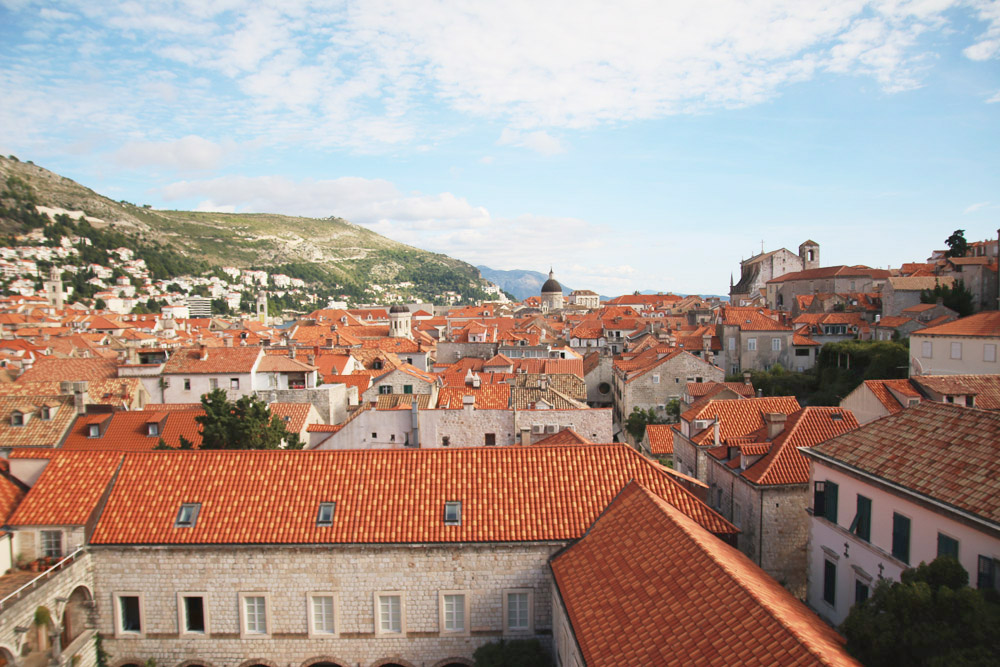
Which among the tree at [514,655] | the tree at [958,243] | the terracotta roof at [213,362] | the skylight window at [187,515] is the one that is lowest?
the tree at [514,655]

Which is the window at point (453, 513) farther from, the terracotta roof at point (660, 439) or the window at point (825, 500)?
the terracotta roof at point (660, 439)

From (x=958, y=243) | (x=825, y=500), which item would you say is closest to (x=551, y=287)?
(x=958, y=243)

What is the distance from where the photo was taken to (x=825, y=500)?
60.8 feet

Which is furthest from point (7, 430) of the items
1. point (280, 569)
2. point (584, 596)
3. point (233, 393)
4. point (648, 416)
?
point (648, 416)

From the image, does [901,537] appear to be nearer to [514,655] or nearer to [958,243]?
[514,655]

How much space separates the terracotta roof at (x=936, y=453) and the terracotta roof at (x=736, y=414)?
37.6 ft

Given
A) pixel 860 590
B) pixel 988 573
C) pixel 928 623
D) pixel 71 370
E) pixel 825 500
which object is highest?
pixel 71 370

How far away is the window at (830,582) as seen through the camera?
1781 cm

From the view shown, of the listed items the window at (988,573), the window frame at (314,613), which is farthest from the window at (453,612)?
the window at (988,573)

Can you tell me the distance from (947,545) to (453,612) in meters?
12.3

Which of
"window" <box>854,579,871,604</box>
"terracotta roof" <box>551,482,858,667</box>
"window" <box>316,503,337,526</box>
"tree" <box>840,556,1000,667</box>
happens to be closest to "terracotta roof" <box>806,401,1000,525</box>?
"tree" <box>840,556,1000,667</box>

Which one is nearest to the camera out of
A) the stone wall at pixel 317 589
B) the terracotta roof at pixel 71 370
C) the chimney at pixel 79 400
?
the stone wall at pixel 317 589

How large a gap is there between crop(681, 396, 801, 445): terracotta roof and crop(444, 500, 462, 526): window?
15109mm

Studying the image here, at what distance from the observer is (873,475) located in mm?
15844
